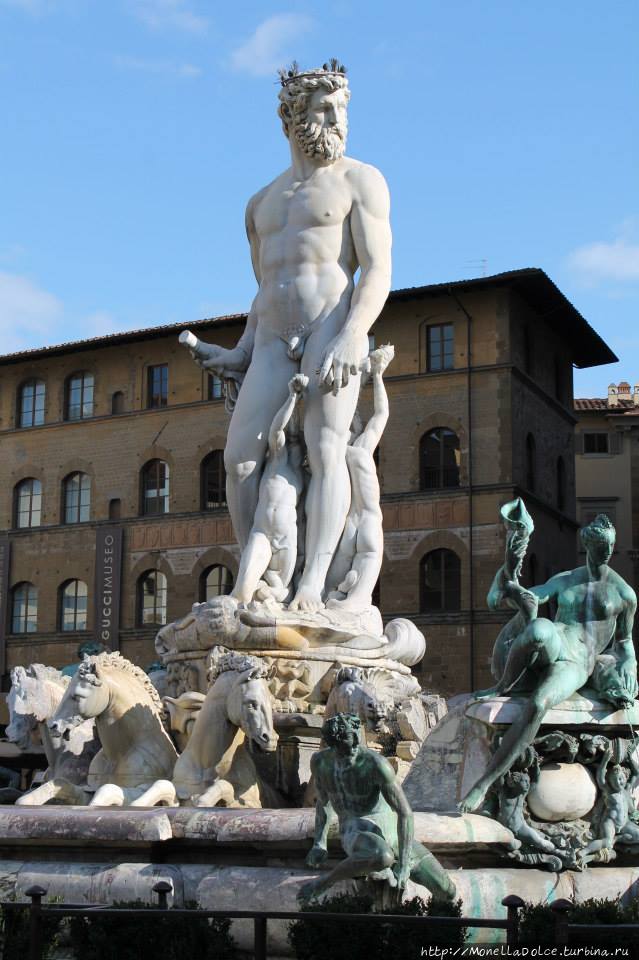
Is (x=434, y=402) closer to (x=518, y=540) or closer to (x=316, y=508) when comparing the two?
(x=316, y=508)

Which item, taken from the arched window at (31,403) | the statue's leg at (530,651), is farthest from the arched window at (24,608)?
the statue's leg at (530,651)

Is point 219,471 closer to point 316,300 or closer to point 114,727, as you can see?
point 316,300

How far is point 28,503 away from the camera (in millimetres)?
48844

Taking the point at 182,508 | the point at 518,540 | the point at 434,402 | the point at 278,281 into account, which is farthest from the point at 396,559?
the point at 518,540

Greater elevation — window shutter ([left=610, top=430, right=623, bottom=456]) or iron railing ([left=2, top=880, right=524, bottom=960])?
window shutter ([left=610, top=430, right=623, bottom=456])

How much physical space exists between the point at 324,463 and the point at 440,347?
32769 mm

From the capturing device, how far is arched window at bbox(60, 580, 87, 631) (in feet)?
152

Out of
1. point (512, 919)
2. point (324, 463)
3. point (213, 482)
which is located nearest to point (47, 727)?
point (324, 463)

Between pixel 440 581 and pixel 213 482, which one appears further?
pixel 213 482

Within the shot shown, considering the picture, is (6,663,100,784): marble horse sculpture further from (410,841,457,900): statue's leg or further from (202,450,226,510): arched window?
(202,450,226,510): arched window

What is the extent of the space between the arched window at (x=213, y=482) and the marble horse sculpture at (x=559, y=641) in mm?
37398

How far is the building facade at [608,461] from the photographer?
171ft

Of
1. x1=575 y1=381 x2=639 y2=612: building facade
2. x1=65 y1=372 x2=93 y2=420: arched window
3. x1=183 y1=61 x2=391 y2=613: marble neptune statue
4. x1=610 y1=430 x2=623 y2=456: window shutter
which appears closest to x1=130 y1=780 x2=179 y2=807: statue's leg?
x1=183 y1=61 x2=391 y2=613: marble neptune statue

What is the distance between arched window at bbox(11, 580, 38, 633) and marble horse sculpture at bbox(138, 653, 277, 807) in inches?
1533
